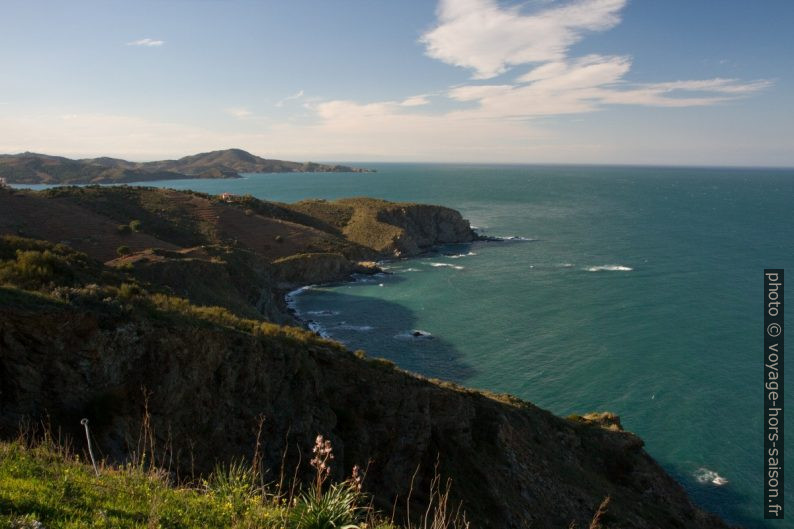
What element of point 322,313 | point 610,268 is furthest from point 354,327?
point 610,268

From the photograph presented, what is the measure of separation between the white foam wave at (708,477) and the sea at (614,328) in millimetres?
96

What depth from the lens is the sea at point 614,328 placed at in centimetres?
3319

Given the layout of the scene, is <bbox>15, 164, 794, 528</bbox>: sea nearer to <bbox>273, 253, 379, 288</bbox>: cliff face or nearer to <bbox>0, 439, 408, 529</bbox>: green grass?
<bbox>273, 253, 379, 288</bbox>: cliff face

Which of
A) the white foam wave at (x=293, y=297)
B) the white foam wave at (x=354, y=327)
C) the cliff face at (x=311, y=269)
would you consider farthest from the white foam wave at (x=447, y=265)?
the white foam wave at (x=354, y=327)

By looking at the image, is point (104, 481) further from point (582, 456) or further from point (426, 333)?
point (426, 333)

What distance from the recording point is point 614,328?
51.5 meters

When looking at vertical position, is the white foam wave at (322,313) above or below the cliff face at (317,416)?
below

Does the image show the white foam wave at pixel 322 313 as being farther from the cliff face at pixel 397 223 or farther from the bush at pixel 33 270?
the bush at pixel 33 270

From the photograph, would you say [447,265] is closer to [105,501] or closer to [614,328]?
[614,328]

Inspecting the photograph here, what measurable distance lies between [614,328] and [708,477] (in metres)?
23.3

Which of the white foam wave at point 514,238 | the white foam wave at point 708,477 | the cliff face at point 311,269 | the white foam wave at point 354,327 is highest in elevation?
the white foam wave at point 514,238

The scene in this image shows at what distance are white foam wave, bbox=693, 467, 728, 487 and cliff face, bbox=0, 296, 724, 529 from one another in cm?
A: 346

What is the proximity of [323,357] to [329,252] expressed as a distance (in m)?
68.2

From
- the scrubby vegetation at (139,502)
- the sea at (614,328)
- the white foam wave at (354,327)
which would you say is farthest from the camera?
the white foam wave at (354,327)
